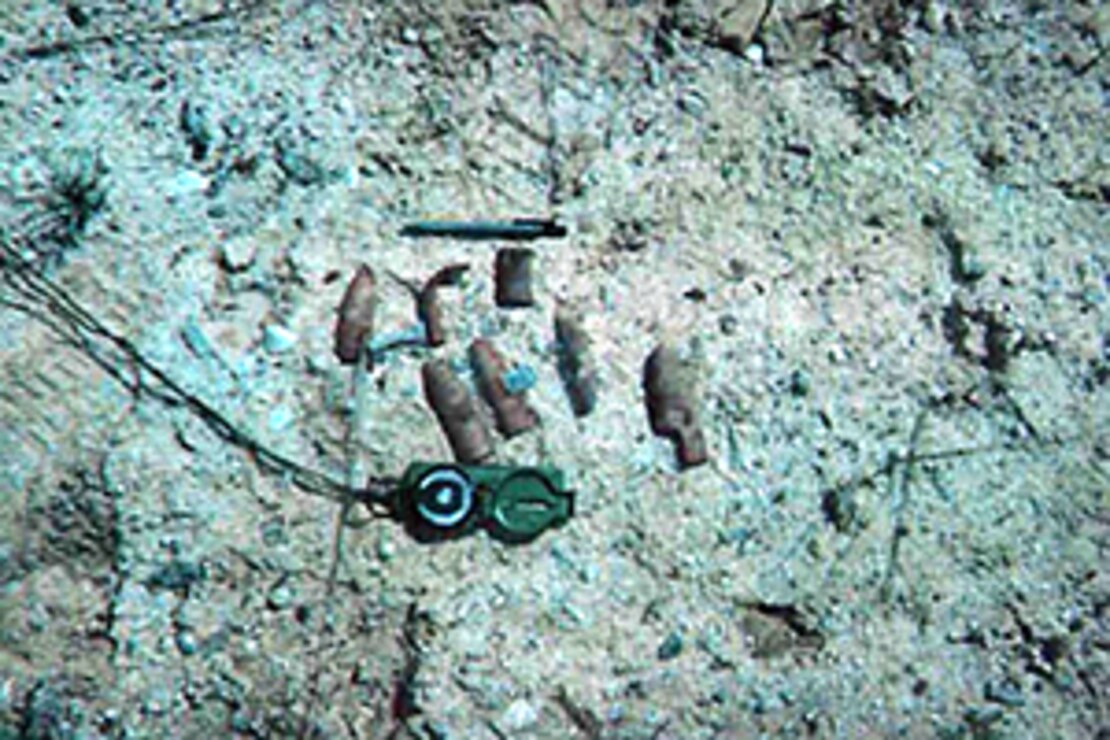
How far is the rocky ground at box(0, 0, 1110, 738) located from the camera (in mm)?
1710

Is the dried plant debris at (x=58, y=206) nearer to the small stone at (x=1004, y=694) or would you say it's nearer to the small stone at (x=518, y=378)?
the small stone at (x=518, y=378)

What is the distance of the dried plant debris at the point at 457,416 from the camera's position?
69.6 inches

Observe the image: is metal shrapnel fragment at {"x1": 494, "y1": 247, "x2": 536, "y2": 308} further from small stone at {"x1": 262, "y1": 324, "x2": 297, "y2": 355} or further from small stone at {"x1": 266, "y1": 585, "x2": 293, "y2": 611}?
small stone at {"x1": 266, "y1": 585, "x2": 293, "y2": 611}

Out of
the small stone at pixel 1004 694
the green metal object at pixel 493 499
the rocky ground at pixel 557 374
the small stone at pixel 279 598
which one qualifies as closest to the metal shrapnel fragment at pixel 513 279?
the rocky ground at pixel 557 374

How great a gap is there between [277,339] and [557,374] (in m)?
0.39

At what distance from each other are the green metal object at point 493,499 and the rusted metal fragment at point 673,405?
173 mm

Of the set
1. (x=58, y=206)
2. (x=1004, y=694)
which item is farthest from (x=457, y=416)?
(x=1004, y=694)

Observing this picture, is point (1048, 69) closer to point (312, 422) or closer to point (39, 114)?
point (312, 422)

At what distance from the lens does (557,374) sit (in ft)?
5.95

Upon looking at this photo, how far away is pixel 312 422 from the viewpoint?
1756 mm

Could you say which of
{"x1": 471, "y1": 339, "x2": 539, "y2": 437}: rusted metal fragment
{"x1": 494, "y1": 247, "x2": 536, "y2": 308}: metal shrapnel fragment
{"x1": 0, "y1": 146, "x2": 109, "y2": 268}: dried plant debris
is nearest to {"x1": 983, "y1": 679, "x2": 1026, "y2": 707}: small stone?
{"x1": 471, "y1": 339, "x2": 539, "y2": 437}: rusted metal fragment

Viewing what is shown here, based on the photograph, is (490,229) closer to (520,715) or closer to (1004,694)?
(520,715)

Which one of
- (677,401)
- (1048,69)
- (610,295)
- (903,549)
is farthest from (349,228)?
(1048,69)

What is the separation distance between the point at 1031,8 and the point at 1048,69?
10cm
